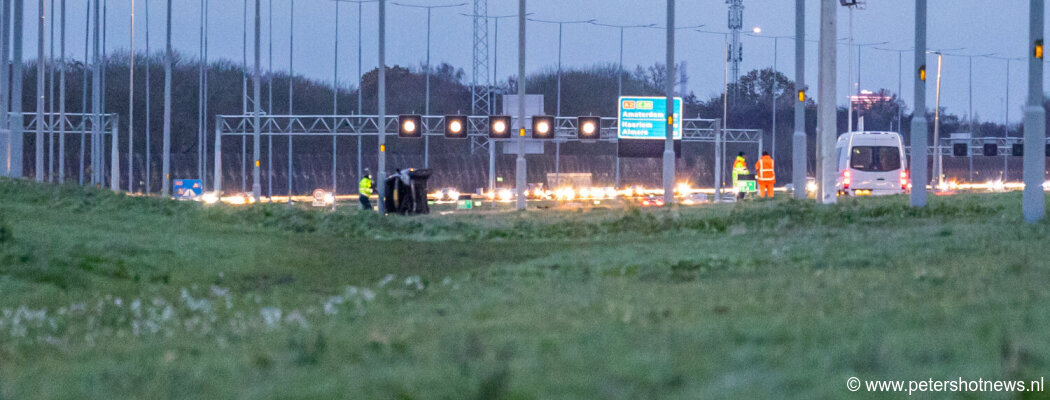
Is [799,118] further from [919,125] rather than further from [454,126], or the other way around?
[454,126]

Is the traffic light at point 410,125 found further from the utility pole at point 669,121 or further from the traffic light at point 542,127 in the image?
the utility pole at point 669,121

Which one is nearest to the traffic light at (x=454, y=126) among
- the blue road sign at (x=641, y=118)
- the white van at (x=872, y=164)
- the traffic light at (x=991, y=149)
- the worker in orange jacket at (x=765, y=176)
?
the blue road sign at (x=641, y=118)

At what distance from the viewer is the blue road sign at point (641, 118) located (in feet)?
182

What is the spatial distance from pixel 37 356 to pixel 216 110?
3477 inches

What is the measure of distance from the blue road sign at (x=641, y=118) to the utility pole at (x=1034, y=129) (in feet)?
116

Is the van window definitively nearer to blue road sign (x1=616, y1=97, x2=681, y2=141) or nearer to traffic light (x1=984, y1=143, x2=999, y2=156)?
blue road sign (x1=616, y1=97, x2=681, y2=141)

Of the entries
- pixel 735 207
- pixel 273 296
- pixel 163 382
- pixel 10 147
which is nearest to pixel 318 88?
pixel 10 147

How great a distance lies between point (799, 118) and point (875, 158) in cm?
1289

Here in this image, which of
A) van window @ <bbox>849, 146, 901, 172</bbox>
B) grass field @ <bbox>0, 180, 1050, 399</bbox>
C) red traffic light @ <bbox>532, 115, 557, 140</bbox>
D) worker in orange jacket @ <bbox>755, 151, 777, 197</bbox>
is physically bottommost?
grass field @ <bbox>0, 180, 1050, 399</bbox>

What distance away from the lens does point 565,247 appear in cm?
2138

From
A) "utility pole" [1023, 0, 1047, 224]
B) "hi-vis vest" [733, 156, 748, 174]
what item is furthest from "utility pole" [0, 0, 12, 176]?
"utility pole" [1023, 0, 1047, 224]

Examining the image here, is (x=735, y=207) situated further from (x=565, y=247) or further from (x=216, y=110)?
(x=216, y=110)

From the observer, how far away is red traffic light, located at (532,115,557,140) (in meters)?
54.4

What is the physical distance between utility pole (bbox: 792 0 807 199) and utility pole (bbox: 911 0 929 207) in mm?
6337
